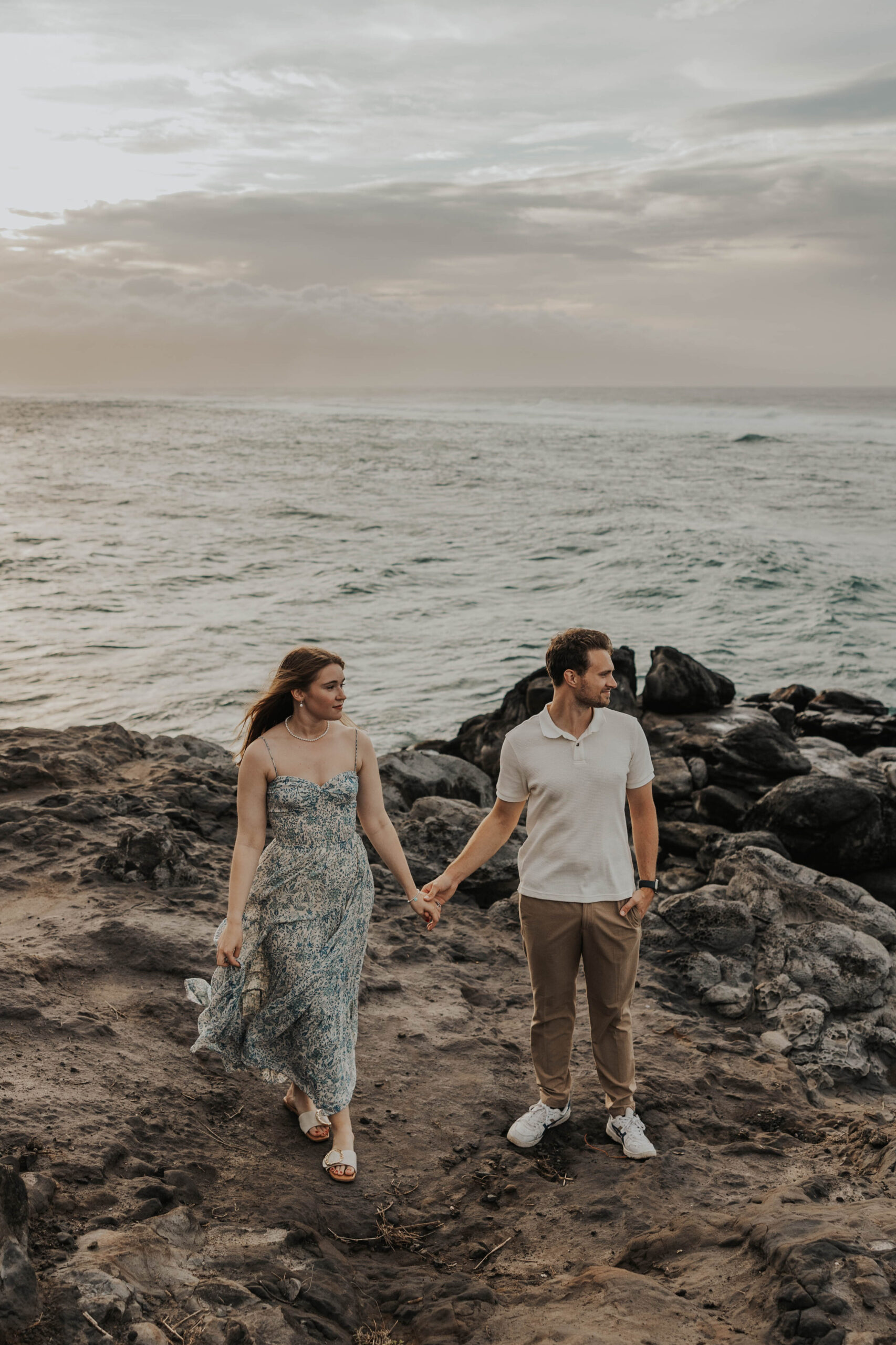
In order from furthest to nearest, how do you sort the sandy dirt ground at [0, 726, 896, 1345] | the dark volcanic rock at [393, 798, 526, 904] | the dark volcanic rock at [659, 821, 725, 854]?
the dark volcanic rock at [659, 821, 725, 854], the dark volcanic rock at [393, 798, 526, 904], the sandy dirt ground at [0, 726, 896, 1345]

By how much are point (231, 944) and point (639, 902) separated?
157 cm

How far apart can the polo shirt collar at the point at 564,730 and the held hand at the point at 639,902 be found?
2.17 ft

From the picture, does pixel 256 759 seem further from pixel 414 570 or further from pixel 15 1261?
pixel 414 570

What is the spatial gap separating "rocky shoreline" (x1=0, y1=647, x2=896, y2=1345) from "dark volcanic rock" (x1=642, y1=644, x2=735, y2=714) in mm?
3431

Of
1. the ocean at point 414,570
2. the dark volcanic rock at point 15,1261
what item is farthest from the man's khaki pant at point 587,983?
the dark volcanic rock at point 15,1261

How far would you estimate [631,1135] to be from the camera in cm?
427

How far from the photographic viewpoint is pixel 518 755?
409 centimetres

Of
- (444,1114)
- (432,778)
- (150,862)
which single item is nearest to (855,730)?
(432,778)

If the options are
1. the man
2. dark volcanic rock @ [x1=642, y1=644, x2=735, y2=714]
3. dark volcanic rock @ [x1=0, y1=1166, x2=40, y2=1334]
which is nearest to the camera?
dark volcanic rock @ [x1=0, y1=1166, x2=40, y2=1334]

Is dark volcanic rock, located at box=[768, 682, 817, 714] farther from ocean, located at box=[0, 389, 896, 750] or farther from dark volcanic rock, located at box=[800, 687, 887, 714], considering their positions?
ocean, located at box=[0, 389, 896, 750]

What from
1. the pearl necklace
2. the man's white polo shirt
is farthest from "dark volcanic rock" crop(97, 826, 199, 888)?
the man's white polo shirt

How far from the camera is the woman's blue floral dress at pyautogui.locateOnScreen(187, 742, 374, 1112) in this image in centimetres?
391

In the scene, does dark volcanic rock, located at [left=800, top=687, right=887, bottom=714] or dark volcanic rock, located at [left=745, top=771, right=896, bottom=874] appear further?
dark volcanic rock, located at [left=800, top=687, right=887, bottom=714]

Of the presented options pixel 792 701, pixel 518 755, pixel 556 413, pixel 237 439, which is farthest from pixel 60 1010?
pixel 556 413
